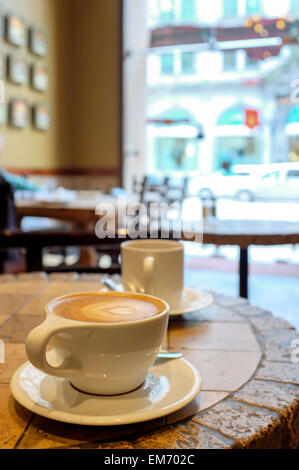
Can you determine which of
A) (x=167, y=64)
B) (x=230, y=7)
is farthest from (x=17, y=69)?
(x=167, y=64)

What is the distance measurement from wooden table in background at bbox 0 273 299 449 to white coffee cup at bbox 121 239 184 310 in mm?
54

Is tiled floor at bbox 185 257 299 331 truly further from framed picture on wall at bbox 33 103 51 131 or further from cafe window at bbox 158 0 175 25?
cafe window at bbox 158 0 175 25

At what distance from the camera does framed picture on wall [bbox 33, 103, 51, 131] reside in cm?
511

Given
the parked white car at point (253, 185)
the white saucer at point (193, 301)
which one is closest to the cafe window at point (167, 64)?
the parked white car at point (253, 185)

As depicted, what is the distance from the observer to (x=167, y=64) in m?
14.1

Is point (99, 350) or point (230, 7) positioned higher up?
point (230, 7)

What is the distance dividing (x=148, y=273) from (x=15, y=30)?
4633 millimetres

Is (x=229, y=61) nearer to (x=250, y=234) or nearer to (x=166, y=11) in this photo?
(x=166, y=11)

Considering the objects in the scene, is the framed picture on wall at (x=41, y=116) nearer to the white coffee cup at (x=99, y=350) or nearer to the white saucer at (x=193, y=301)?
the white saucer at (x=193, y=301)

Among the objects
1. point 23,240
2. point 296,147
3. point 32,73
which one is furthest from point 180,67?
point 23,240

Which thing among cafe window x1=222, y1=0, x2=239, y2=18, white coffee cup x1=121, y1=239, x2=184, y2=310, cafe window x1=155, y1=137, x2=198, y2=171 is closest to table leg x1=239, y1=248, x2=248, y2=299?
white coffee cup x1=121, y1=239, x2=184, y2=310

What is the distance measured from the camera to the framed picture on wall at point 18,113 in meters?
4.66
